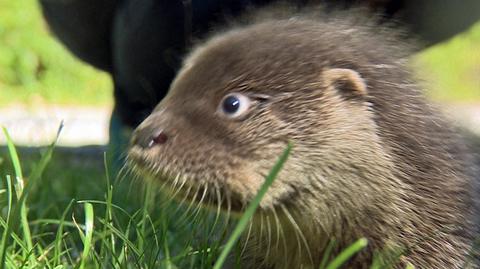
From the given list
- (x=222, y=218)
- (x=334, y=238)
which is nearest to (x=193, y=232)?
(x=222, y=218)

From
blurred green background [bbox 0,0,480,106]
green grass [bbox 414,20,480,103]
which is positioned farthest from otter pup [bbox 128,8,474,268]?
blurred green background [bbox 0,0,480,106]

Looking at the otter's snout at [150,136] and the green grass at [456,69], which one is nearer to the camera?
the otter's snout at [150,136]

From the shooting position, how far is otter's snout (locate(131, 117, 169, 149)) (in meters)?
2.00

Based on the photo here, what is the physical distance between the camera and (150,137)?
6.59 ft

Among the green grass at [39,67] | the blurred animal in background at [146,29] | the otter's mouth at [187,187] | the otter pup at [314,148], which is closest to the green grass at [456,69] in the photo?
the otter pup at [314,148]

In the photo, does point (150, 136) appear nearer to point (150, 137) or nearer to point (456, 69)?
point (150, 137)

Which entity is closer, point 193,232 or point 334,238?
point 334,238

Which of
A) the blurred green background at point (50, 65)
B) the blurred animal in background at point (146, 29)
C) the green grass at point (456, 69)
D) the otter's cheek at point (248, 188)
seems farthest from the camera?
the blurred green background at point (50, 65)

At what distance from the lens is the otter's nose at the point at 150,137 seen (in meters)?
2.00

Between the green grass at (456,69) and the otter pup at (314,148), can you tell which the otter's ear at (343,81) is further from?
the green grass at (456,69)

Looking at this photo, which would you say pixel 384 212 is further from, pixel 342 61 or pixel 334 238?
pixel 342 61

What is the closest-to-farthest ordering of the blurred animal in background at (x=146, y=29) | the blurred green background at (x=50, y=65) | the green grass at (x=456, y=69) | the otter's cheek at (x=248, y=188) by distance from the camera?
the otter's cheek at (x=248, y=188)
the green grass at (x=456, y=69)
the blurred animal in background at (x=146, y=29)
the blurred green background at (x=50, y=65)

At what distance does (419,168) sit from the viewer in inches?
83.7

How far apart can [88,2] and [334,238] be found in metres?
1.64
